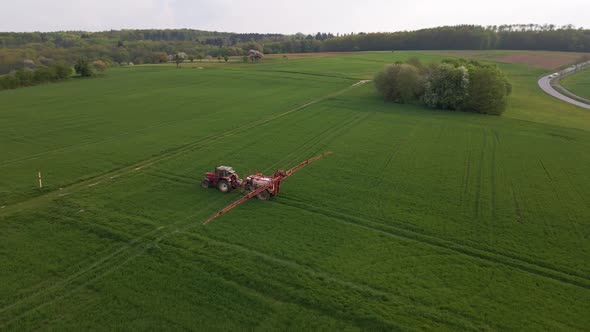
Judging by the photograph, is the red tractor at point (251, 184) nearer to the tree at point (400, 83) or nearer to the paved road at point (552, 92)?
the tree at point (400, 83)

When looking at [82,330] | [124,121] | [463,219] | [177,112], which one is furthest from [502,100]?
[82,330]

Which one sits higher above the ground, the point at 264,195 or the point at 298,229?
the point at 264,195

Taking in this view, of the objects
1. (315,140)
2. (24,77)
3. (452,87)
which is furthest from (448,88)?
(24,77)

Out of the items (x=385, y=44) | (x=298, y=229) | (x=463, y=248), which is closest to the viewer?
(x=463, y=248)

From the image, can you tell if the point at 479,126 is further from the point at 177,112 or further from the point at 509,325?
the point at 177,112

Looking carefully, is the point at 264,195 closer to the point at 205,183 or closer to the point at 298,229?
the point at 298,229
